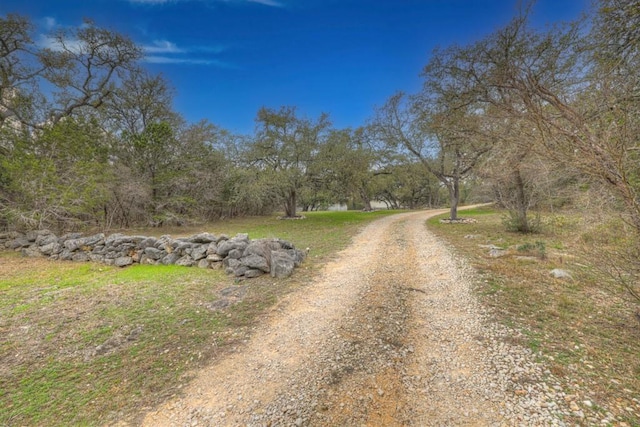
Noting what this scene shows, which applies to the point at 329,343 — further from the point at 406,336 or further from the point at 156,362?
the point at 156,362

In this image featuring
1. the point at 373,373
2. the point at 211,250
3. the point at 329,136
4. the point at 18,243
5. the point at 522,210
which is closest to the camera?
the point at 373,373

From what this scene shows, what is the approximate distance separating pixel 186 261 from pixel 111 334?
3.17 meters

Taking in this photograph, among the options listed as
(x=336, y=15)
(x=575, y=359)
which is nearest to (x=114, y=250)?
(x=575, y=359)

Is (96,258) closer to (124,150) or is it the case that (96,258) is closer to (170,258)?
(170,258)

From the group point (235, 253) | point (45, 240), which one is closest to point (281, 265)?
point (235, 253)

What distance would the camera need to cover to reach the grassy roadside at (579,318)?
1986 mm

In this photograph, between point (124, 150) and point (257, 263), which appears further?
point (124, 150)

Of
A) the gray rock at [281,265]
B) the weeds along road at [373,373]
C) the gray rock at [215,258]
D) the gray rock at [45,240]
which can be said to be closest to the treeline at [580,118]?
the weeds along road at [373,373]

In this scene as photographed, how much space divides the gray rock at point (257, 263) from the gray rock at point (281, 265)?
171 millimetres

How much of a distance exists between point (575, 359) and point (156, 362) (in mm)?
4376

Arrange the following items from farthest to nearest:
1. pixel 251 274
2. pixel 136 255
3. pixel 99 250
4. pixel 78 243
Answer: pixel 78 243
pixel 99 250
pixel 136 255
pixel 251 274

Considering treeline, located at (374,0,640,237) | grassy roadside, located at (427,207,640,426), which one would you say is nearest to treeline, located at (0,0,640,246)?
treeline, located at (374,0,640,237)

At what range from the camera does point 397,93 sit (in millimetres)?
14336

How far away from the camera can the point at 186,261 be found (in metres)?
6.18
